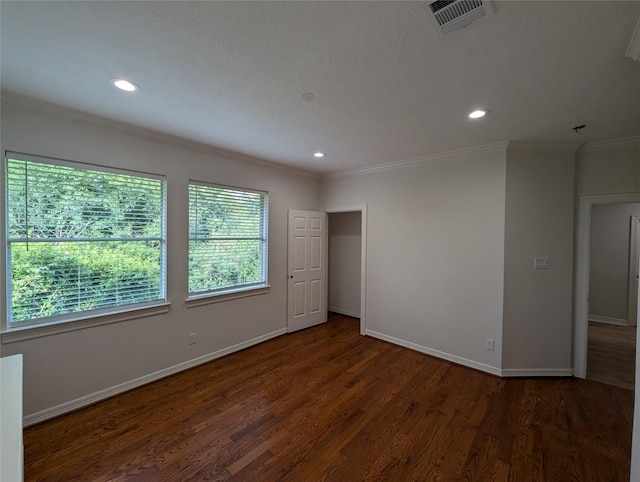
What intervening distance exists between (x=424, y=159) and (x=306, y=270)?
245 cm

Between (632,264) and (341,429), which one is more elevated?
(632,264)

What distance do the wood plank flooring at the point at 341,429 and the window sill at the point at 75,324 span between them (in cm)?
73

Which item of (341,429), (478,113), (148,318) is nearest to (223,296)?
(148,318)

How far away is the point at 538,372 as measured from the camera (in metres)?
3.04

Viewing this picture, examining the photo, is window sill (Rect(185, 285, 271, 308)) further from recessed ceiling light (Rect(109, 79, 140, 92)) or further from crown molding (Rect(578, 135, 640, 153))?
crown molding (Rect(578, 135, 640, 153))

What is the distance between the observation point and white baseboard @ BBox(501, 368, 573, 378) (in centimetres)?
303

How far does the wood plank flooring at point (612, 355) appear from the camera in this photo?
2.99 m

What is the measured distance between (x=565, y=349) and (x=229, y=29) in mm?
4309

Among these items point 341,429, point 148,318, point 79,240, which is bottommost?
point 341,429

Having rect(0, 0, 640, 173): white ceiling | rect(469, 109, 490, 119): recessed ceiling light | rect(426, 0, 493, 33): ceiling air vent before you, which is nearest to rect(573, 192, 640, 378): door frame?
rect(0, 0, 640, 173): white ceiling

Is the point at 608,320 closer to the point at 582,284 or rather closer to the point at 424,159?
the point at 582,284

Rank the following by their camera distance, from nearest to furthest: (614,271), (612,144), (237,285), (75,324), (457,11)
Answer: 1. (457,11)
2. (75,324)
3. (612,144)
4. (237,285)
5. (614,271)

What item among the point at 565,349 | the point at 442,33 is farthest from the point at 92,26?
the point at 565,349

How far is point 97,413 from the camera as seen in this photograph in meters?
2.33
